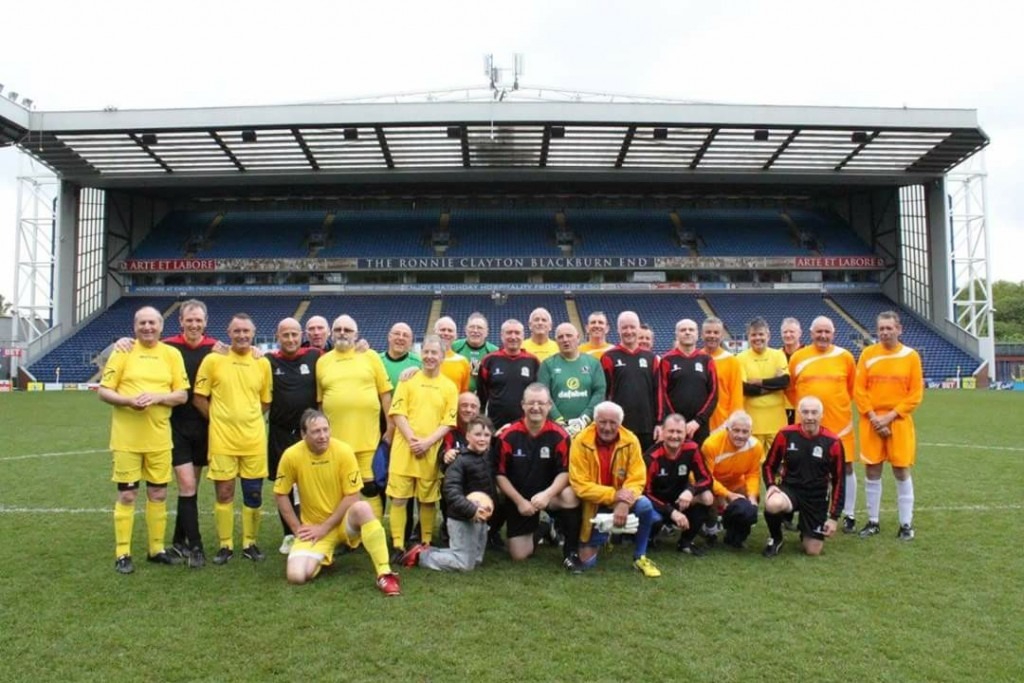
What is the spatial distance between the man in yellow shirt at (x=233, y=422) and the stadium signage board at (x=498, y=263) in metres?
27.6

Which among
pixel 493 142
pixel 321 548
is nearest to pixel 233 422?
pixel 321 548

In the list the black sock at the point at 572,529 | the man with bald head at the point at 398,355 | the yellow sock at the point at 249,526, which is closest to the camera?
the black sock at the point at 572,529

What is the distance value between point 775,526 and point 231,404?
3.93 metres

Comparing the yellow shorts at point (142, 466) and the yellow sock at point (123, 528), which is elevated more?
the yellow shorts at point (142, 466)

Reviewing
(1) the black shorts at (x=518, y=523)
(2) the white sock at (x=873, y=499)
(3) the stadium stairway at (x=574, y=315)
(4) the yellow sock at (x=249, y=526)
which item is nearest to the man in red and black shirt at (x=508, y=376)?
(1) the black shorts at (x=518, y=523)

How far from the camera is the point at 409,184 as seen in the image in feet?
108

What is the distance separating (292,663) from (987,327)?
33.5m

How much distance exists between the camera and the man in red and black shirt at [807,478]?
4914 mm

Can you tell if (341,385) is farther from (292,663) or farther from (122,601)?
(292,663)

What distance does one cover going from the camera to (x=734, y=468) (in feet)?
17.2

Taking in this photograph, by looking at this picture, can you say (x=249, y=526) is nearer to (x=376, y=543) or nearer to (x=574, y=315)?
(x=376, y=543)

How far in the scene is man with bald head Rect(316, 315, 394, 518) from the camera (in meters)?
4.97

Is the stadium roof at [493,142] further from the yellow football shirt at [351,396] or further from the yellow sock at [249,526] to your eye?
the yellow sock at [249,526]

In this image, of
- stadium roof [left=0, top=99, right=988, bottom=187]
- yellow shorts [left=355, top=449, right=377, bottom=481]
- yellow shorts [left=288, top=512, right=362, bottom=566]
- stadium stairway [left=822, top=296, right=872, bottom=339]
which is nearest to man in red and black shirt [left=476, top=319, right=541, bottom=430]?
yellow shorts [left=355, top=449, right=377, bottom=481]
